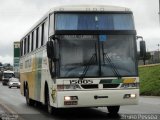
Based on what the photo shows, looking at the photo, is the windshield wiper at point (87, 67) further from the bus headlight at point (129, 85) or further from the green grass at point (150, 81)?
the green grass at point (150, 81)

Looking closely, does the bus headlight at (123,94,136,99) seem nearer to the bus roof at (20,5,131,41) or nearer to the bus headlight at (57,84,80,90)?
the bus headlight at (57,84,80,90)

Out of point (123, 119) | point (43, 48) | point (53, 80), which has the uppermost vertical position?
point (43, 48)

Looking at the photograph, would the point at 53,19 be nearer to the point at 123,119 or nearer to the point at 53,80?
the point at 53,80

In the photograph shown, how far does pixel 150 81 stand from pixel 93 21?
79.7 feet

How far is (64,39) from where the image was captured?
14703 millimetres

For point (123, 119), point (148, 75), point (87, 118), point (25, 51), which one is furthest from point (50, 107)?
point (148, 75)

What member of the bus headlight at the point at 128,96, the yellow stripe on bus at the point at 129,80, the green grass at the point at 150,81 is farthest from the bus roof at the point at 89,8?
the green grass at the point at 150,81

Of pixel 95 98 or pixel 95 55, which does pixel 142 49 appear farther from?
pixel 95 98

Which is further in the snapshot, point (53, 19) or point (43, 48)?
point (43, 48)

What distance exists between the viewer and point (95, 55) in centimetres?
1466

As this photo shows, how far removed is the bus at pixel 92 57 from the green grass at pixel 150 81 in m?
19.8

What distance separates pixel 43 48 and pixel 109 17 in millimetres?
2951

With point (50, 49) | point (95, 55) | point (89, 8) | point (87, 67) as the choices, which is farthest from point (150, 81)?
point (50, 49)

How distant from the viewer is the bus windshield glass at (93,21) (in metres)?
14.9
